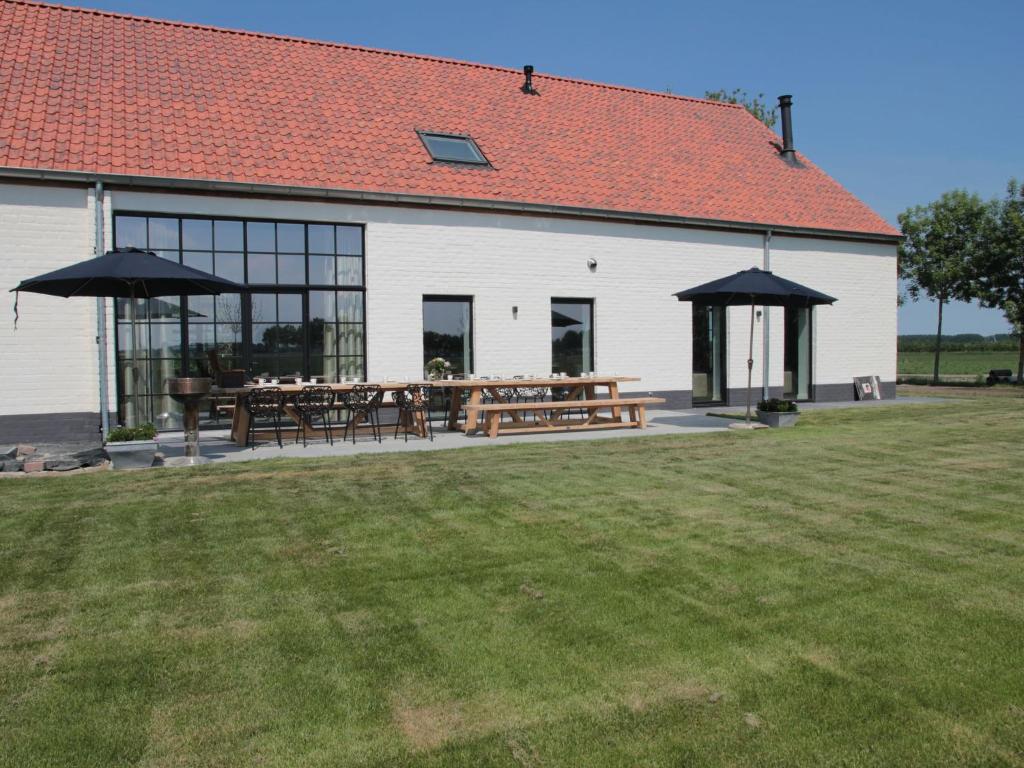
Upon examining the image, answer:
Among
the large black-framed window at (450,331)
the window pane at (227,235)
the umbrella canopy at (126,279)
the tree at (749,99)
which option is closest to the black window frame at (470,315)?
the large black-framed window at (450,331)

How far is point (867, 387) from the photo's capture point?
691 inches

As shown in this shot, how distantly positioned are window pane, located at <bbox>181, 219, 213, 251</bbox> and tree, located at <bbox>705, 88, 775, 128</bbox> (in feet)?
106

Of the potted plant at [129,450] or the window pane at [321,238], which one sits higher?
the window pane at [321,238]

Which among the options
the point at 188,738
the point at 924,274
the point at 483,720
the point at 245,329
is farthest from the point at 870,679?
the point at 924,274

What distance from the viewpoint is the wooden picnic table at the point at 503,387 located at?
36.8ft

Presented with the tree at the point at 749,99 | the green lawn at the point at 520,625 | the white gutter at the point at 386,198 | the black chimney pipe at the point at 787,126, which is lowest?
the green lawn at the point at 520,625

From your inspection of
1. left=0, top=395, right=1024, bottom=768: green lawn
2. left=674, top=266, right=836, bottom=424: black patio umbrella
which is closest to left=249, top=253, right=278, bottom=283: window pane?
left=0, top=395, right=1024, bottom=768: green lawn

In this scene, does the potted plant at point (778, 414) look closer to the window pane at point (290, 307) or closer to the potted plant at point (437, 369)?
the potted plant at point (437, 369)

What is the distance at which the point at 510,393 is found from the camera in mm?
12367

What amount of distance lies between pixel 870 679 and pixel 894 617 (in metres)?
0.73

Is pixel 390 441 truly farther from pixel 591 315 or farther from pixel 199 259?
pixel 591 315

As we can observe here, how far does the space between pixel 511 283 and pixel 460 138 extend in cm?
311

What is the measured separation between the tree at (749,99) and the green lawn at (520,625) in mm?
35365

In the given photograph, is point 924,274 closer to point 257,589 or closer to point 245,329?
point 245,329
